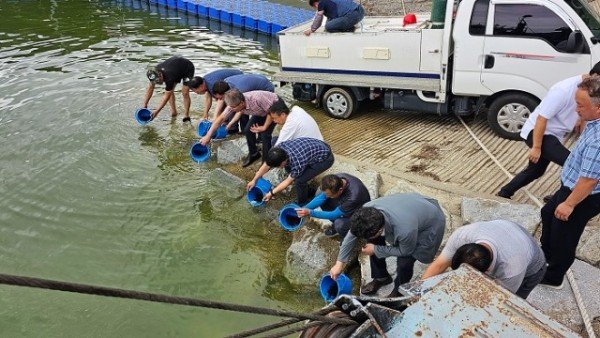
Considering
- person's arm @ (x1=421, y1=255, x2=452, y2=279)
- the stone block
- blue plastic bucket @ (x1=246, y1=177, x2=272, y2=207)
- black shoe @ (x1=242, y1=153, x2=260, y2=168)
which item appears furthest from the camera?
black shoe @ (x1=242, y1=153, x2=260, y2=168)

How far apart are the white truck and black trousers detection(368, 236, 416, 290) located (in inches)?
Result: 146

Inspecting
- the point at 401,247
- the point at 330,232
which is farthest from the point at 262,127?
the point at 401,247

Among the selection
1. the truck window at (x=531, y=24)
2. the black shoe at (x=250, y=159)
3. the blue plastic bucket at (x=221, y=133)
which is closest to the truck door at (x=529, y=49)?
the truck window at (x=531, y=24)

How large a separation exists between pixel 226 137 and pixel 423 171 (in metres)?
3.38

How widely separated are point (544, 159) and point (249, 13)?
497 inches

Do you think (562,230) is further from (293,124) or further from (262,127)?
(262,127)

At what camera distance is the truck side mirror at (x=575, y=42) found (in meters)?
5.97

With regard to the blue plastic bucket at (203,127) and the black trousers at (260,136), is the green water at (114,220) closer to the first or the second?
the blue plastic bucket at (203,127)

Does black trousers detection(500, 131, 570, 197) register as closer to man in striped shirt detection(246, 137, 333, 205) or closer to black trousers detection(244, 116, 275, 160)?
man in striped shirt detection(246, 137, 333, 205)

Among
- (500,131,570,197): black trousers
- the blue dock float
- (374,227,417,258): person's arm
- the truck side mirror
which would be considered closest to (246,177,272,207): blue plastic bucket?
(374,227,417,258): person's arm

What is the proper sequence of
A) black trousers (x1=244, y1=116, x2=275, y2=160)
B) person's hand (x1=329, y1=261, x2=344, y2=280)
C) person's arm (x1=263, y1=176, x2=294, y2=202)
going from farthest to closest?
1. black trousers (x1=244, y1=116, x2=275, y2=160)
2. person's arm (x1=263, y1=176, x2=294, y2=202)
3. person's hand (x1=329, y1=261, x2=344, y2=280)

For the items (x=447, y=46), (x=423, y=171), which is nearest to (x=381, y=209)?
(x=423, y=171)

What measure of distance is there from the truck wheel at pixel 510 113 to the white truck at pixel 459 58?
1 centimetres

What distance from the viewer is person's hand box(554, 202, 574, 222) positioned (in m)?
3.50
